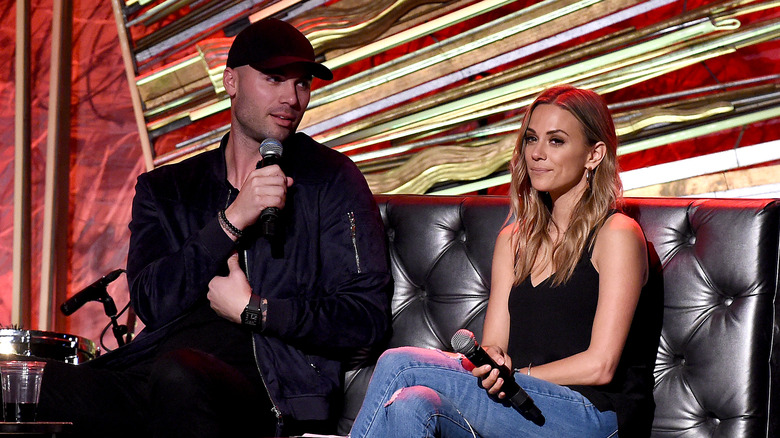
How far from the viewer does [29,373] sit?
77.3 inches

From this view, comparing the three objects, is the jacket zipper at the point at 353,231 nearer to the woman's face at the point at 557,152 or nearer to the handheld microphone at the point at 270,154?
the handheld microphone at the point at 270,154

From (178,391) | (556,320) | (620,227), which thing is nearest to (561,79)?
(620,227)

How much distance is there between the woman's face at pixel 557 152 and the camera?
206 centimetres

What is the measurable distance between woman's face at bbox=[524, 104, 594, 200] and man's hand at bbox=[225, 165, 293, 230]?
0.62 metres

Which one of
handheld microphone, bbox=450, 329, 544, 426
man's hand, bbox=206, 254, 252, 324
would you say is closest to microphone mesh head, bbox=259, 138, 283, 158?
man's hand, bbox=206, 254, 252, 324

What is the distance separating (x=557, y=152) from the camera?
2057 millimetres

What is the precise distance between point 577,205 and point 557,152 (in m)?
0.14

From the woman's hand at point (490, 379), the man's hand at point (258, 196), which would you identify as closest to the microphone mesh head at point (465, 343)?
the woman's hand at point (490, 379)

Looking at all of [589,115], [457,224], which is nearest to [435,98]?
[457,224]

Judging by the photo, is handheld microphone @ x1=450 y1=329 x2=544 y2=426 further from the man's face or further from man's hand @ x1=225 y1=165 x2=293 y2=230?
the man's face

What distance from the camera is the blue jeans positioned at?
1.76 m

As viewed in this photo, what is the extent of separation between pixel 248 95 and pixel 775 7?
151cm

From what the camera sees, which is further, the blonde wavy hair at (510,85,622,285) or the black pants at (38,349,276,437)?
the blonde wavy hair at (510,85,622,285)

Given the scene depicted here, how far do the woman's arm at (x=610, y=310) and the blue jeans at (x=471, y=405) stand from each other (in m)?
0.06
